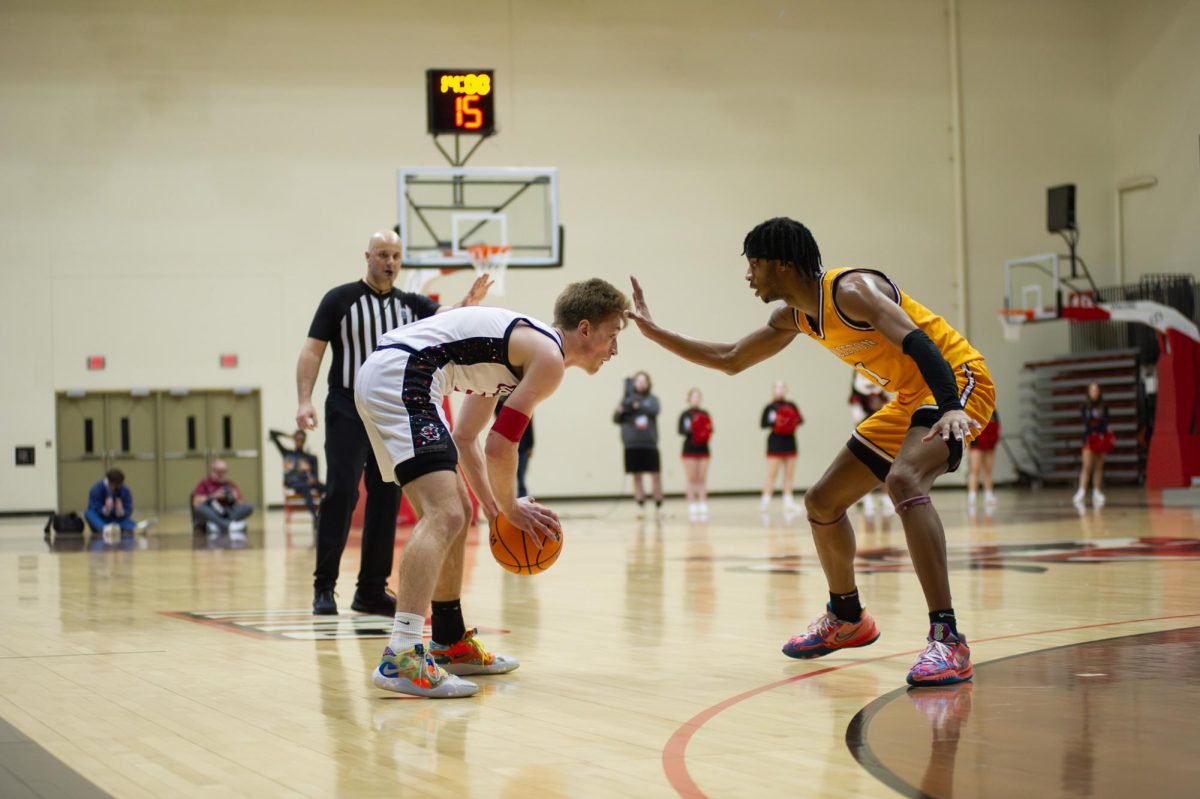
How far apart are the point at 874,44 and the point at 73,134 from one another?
1467cm

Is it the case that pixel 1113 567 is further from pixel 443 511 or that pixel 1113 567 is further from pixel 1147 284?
pixel 1147 284

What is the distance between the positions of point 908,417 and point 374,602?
322cm

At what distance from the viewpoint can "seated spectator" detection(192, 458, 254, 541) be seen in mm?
16844

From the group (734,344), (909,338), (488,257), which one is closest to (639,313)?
(734,344)

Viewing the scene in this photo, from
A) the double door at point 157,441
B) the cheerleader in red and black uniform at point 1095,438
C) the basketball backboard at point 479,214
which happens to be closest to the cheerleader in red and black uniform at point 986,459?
the cheerleader in red and black uniform at point 1095,438

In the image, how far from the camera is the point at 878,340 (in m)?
5.00

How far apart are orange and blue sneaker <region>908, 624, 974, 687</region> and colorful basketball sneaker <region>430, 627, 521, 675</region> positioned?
62.4 inches

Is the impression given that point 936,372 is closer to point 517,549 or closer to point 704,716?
point 704,716

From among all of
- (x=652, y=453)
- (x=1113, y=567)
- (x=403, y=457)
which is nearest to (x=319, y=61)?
(x=652, y=453)

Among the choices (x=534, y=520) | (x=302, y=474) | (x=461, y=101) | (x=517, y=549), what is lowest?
(x=302, y=474)

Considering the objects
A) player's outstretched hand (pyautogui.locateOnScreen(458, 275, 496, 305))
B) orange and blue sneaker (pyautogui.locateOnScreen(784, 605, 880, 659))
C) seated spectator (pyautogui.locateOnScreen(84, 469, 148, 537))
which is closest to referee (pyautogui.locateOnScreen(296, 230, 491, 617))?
player's outstretched hand (pyautogui.locateOnScreen(458, 275, 496, 305))

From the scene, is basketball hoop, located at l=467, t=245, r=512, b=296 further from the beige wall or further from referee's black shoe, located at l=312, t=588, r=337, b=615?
referee's black shoe, located at l=312, t=588, r=337, b=615

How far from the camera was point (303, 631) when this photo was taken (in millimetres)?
6508

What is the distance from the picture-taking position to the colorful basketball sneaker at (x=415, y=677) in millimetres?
4543
